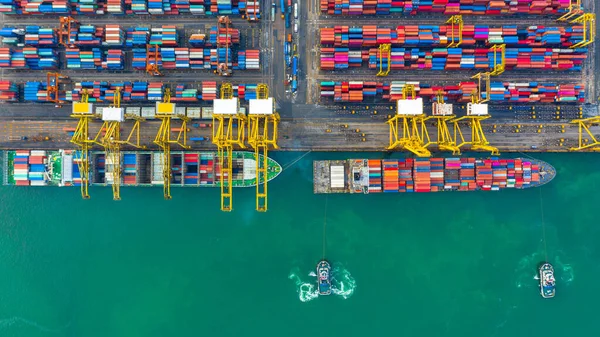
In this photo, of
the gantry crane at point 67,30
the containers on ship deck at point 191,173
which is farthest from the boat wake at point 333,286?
the gantry crane at point 67,30

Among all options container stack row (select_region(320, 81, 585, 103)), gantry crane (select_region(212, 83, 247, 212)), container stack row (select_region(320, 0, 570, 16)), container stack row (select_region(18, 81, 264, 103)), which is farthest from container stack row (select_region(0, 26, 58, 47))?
container stack row (select_region(320, 81, 585, 103))

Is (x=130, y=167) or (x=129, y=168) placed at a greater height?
(x=130, y=167)

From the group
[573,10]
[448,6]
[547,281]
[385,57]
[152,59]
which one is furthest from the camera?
[385,57]

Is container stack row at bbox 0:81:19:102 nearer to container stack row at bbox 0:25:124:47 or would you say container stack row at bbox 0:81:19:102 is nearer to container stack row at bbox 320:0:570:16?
container stack row at bbox 0:25:124:47

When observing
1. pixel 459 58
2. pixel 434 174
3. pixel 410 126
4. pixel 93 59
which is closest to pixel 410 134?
pixel 410 126

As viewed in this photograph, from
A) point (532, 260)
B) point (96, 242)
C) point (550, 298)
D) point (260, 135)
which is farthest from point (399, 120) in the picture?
point (96, 242)

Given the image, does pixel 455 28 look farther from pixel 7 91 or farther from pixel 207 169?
pixel 7 91
